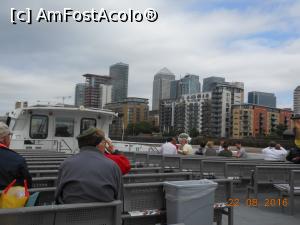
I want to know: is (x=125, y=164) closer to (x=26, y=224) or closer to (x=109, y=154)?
(x=109, y=154)

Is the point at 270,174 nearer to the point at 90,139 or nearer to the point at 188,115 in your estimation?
the point at 90,139

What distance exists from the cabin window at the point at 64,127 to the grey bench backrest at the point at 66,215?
1185 cm

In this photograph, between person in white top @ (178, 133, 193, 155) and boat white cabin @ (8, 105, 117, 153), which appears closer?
boat white cabin @ (8, 105, 117, 153)

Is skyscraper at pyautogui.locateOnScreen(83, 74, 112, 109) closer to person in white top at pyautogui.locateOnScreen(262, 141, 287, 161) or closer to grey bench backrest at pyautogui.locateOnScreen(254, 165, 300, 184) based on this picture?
person in white top at pyautogui.locateOnScreen(262, 141, 287, 161)

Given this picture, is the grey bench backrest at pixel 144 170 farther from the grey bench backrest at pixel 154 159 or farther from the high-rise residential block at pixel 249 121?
the high-rise residential block at pixel 249 121

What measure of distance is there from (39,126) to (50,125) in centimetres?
39

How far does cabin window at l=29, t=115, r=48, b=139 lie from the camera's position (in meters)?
14.7

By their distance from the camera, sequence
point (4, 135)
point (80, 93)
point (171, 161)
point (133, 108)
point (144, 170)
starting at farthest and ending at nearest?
point (133, 108), point (80, 93), point (171, 161), point (144, 170), point (4, 135)

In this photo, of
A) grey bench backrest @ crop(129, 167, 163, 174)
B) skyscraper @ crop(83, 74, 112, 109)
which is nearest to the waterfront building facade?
skyscraper @ crop(83, 74, 112, 109)

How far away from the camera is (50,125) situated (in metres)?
14.9

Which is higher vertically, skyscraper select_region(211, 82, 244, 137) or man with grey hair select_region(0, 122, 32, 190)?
skyscraper select_region(211, 82, 244, 137)
